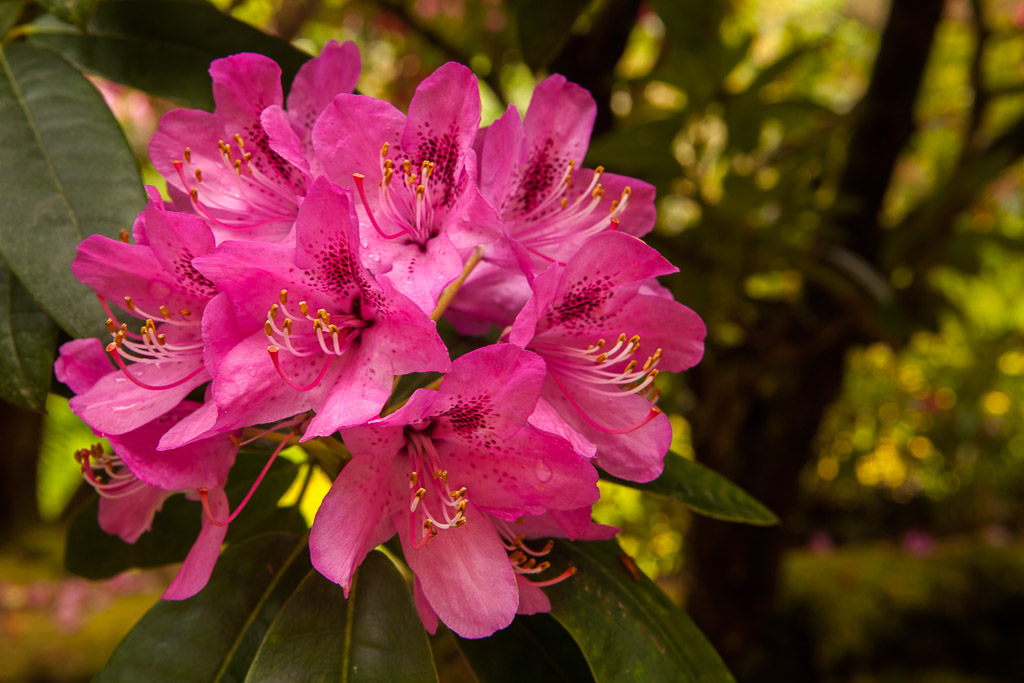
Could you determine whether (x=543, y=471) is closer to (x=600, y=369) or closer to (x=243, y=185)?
(x=600, y=369)

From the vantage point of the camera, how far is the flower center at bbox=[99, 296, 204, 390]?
1.75 ft

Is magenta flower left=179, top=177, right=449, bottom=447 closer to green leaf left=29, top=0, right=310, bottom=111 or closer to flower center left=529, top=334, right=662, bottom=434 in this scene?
flower center left=529, top=334, right=662, bottom=434

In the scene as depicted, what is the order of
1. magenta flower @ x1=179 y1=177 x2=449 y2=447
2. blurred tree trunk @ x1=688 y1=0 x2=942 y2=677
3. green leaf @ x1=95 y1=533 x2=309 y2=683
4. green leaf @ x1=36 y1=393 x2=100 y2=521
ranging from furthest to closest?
green leaf @ x1=36 y1=393 x2=100 y2=521 → blurred tree trunk @ x1=688 y1=0 x2=942 y2=677 → green leaf @ x1=95 y1=533 x2=309 y2=683 → magenta flower @ x1=179 y1=177 x2=449 y2=447

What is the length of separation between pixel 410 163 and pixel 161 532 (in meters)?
0.45

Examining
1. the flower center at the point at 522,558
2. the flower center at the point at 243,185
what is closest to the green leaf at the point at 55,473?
the flower center at the point at 243,185

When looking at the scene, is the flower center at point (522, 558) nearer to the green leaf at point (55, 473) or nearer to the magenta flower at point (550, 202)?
the magenta flower at point (550, 202)

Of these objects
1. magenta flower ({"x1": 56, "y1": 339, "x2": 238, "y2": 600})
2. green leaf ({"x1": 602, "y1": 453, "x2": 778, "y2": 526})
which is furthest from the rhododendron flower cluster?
green leaf ({"x1": 602, "y1": 453, "x2": 778, "y2": 526})

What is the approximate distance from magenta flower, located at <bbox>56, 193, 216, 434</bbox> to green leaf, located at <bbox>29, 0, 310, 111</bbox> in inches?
8.9

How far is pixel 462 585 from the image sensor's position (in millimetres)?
519

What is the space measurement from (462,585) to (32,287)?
37 cm

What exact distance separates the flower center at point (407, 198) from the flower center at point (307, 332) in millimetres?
68

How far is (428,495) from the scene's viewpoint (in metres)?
0.56

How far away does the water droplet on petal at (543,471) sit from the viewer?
1.67ft

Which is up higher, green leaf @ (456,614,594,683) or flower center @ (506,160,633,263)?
flower center @ (506,160,633,263)
